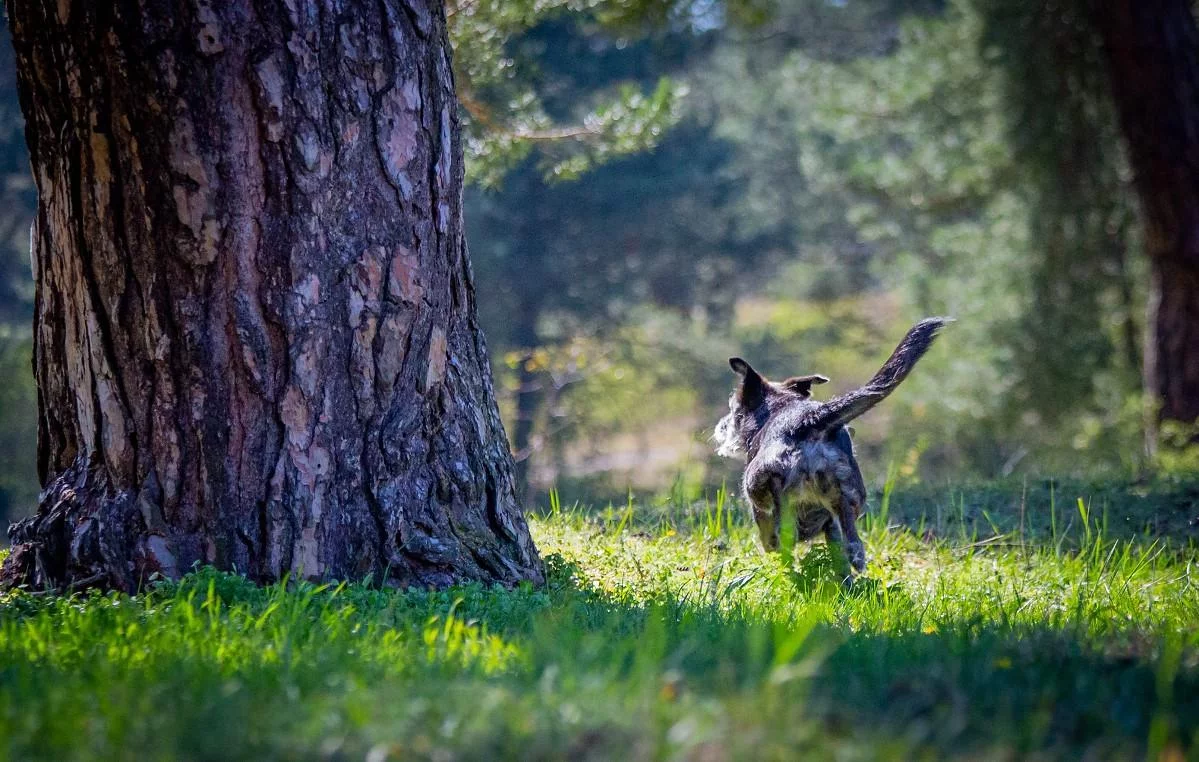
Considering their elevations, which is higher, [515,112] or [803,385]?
[515,112]

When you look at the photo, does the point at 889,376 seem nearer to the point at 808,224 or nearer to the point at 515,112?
the point at 515,112

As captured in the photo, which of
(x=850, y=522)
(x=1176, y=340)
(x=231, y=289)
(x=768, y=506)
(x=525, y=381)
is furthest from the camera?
(x=525, y=381)

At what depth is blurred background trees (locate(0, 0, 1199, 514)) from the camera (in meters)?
11.5

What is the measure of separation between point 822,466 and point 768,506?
16.4 inches

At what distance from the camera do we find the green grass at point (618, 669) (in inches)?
99.7

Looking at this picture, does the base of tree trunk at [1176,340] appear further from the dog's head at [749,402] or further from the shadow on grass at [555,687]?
the shadow on grass at [555,687]

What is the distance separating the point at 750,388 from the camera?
7.24 metres

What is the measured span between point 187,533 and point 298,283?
3.88 ft

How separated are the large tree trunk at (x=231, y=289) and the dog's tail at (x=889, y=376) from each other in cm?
237

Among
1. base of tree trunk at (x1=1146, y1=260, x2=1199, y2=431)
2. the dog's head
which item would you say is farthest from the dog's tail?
base of tree trunk at (x1=1146, y1=260, x2=1199, y2=431)

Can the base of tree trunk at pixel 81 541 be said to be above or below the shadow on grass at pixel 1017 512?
above

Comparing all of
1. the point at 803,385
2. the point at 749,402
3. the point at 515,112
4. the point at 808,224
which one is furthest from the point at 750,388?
the point at 808,224

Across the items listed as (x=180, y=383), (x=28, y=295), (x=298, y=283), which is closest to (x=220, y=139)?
(x=298, y=283)

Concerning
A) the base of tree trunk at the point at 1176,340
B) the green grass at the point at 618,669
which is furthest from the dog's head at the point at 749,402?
the base of tree trunk at the point at 1176,340
